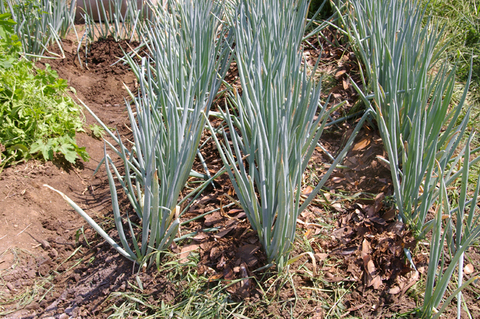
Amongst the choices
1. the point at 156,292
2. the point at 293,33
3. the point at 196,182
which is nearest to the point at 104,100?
the point at 196,182

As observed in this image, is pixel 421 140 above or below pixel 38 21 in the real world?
below

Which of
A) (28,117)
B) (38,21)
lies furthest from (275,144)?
(38,21)

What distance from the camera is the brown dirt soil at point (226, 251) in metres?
1.39

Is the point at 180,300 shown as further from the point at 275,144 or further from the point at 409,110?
the point at 409,110

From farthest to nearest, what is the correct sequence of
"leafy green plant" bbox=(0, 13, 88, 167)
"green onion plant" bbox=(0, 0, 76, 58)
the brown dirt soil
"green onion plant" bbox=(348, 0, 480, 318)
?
"green onion plant" bbox=(0, 0, 76, 58) < "leafy green plant" bbox=(0, 13, 88, 167) < the brown dirt soil < "green onion plant" bbox=(348, 0, 480, 318)

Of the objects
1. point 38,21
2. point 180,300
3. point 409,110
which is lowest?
point 180,300

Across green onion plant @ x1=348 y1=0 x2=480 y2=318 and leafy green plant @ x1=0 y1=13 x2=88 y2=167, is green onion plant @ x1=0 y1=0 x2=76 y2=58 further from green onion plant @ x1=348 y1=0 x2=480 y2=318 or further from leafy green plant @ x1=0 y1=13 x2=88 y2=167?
green onion plant @ x1=348 y1=0 x2=480 y2=318

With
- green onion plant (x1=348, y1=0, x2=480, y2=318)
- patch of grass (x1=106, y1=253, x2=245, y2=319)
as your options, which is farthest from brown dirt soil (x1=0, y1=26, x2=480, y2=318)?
green onion plant (x1=348, y1=0, x2=480, y2=318)

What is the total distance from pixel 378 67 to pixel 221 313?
1414 mm

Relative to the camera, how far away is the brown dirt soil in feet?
4.56

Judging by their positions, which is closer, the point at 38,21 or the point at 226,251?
the point at 226,251

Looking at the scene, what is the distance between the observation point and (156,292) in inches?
54.9

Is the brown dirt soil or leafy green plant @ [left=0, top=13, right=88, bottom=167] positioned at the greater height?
leafy green plant @ [left=0, top=13, right=88, bottom=167]

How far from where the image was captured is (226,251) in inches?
59.5
